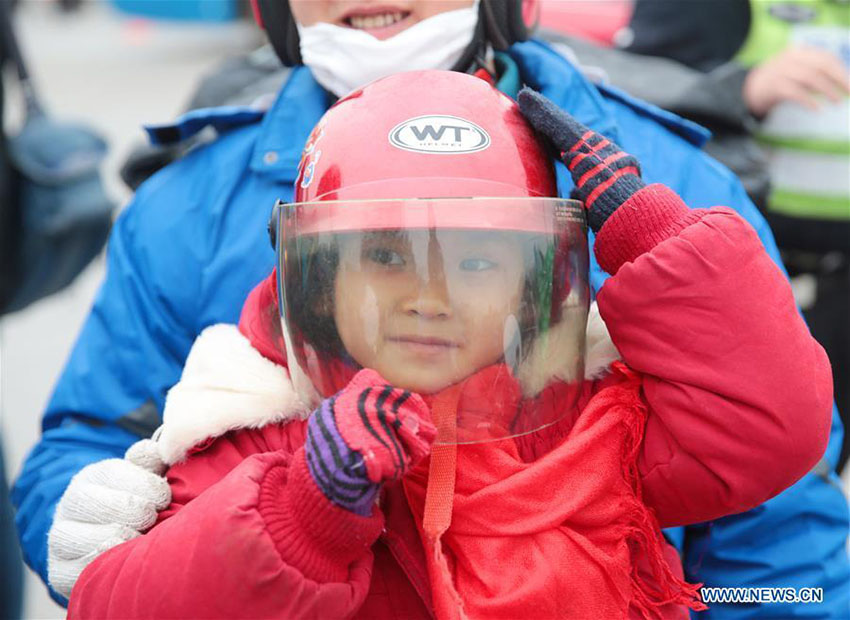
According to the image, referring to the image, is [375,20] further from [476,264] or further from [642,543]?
[642,543]

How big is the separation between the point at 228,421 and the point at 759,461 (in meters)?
0.77

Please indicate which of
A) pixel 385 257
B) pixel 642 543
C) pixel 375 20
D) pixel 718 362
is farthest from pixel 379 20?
pixel 642 543

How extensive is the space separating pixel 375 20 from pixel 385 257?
0.70 m

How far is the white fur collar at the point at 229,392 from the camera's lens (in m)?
1.52

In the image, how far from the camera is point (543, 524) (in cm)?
144

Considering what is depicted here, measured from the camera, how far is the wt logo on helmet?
4.98 ft

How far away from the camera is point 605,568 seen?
1.45 meters

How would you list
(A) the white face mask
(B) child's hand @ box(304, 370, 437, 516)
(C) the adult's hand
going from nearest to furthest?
1. (B) child's hand @ box(304, 370, 437, 516)
2. (A) the white face mask
3. (C) the adult's hand

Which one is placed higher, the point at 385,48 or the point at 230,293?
the point at 385,48

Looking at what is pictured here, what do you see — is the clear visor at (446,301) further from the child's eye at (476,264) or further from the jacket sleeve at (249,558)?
the jacket sleeve at (249,558)

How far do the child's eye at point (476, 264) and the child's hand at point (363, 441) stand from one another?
226 mm

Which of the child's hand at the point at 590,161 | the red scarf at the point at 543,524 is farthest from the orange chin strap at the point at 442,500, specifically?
the child's hand at the point at 590,161

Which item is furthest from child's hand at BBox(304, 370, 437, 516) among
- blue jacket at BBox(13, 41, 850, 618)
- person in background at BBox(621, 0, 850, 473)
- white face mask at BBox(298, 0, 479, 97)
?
person in background at BBox(621, 0, 850, 473)

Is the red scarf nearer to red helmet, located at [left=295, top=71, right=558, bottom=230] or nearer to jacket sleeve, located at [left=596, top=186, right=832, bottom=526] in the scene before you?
jacket sleeve, located at [left=596, top=186, right=832, bottom=526]
